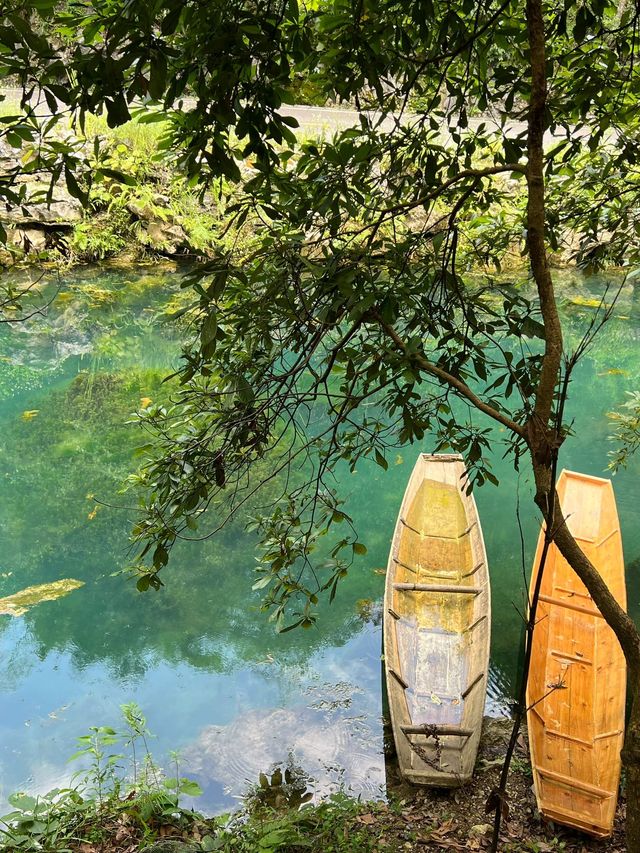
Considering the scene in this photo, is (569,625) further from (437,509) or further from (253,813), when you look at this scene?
(253,813)

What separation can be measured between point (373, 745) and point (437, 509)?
183 centimetres

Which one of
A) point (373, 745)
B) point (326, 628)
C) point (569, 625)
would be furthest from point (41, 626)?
point (569, 625)

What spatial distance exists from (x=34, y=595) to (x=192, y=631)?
1.31 meters

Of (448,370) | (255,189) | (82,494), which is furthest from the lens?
(82,494)

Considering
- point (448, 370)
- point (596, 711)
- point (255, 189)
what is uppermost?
point (255, 189)

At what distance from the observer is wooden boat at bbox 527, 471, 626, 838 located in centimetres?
325

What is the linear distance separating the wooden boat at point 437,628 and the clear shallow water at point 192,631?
0.43m

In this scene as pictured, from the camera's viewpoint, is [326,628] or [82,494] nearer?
[326,628]

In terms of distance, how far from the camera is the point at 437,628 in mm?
4348

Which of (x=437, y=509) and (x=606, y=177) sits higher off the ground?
(x=606, y=177)

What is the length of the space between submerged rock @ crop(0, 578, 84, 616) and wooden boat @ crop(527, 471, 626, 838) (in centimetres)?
352

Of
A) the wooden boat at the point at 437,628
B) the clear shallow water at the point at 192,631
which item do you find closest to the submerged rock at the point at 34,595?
the clear shallow water at the point at 192,631

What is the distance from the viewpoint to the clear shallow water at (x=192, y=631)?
4168 mm

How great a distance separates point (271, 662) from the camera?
4.86 meters
